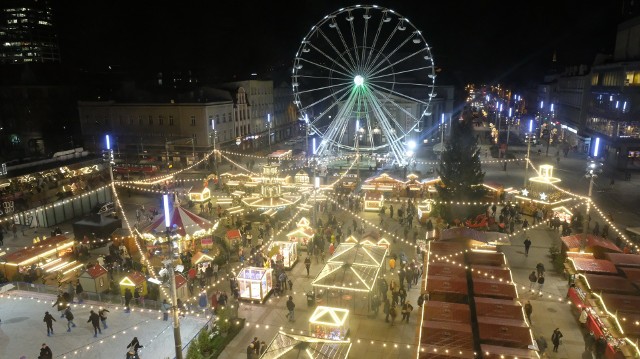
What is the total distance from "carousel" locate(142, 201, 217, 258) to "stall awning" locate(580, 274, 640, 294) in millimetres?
17571

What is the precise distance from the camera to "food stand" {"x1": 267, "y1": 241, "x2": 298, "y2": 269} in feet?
71.7

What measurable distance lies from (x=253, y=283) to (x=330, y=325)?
4.72 m

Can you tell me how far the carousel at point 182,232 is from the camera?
23.2 m

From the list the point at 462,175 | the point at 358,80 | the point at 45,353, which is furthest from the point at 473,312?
the point at 358,80

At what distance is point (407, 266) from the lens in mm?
21188

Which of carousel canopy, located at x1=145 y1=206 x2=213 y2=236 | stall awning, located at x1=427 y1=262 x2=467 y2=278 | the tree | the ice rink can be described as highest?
the tree

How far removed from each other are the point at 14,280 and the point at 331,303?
14.5 metres

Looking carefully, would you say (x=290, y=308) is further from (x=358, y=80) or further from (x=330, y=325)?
(x=358, y=80)

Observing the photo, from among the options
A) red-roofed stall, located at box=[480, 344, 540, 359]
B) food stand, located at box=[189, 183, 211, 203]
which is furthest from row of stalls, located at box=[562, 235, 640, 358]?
food stand, located at box=[189, 183, 211, 203]

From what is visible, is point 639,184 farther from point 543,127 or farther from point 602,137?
point 543,127

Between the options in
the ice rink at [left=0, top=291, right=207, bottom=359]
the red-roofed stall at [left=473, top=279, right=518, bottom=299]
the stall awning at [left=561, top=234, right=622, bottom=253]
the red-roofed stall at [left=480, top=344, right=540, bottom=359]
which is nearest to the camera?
the red-roofed stall at [left=480, top=344, right=540, bottom=359]

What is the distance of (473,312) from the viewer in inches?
647

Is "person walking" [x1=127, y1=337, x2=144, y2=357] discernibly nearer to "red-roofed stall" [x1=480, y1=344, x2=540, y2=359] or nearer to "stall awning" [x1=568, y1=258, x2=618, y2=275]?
"red-roofed stall" [x1=480, y1=344, x2=540, y2=359]

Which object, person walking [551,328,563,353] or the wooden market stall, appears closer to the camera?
person walking [551,328,563,353]
